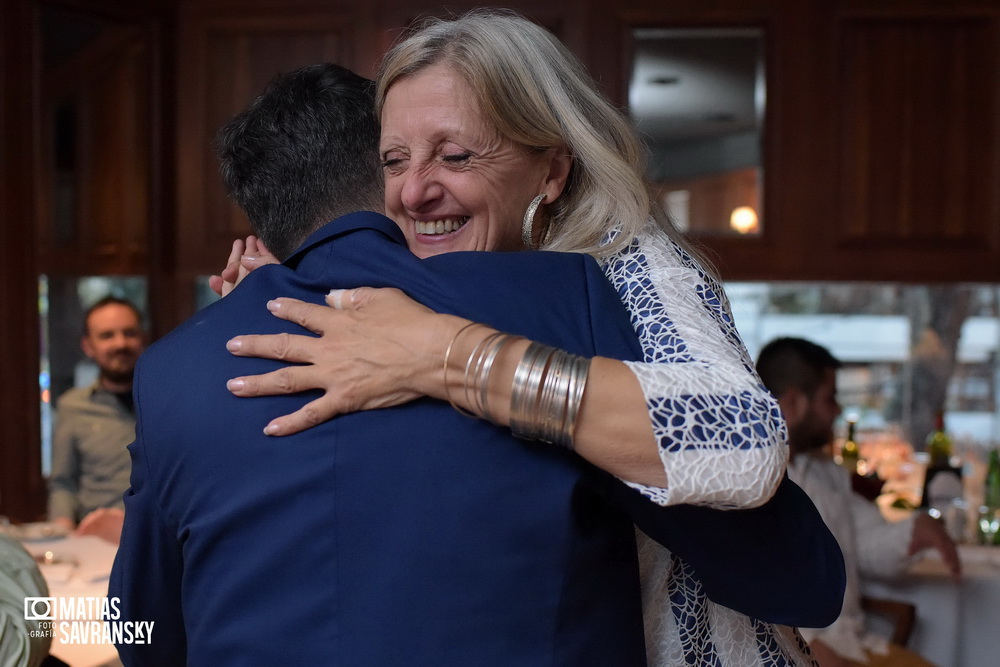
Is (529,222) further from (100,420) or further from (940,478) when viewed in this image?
(100,420)

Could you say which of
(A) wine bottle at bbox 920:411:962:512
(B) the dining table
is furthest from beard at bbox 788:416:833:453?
(B) the dining table

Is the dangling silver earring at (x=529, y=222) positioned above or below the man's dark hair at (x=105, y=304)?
above

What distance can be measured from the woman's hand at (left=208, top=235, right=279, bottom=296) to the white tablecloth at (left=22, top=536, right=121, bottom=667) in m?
1.05

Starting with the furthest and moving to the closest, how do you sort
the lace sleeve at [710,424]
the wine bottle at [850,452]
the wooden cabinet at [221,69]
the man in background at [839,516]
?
the wooden cabinet at [221,69] < the wine bottle at [850,452] < the man in background at [839,516] < the lace sleeve at [710,424]

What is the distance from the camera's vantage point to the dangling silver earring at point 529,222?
124 centimetres

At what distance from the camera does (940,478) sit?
352 centimetres

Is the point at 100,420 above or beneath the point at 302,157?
beneath

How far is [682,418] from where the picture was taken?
819 mm

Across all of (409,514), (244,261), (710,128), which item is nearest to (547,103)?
(244,261)

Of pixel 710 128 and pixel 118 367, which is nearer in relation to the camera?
pixel 118 367

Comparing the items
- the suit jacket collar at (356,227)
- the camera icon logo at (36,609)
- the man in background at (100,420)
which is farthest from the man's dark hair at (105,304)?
the suit jacket collar at (356,227)

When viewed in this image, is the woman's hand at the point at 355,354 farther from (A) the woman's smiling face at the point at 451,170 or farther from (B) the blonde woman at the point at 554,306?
(A) the woman's smiling face at the point at 451,170

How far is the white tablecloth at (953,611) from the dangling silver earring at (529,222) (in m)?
2.31

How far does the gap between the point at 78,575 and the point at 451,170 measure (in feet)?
6.04
